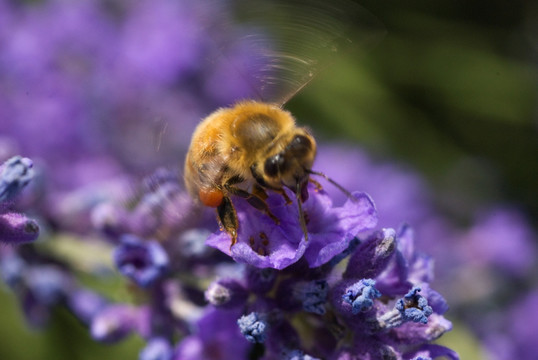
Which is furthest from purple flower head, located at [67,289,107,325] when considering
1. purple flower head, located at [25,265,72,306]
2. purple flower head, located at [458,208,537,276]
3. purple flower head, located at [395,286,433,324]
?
purple flower head, located at [458,208,537,276]

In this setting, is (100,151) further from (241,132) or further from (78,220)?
(241,132)

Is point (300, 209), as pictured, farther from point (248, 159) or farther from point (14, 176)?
point (14, 176)

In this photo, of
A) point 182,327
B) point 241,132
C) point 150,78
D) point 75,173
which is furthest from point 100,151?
point 241,132

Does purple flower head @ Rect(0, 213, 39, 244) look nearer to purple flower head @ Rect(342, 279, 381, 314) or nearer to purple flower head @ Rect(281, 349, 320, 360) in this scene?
purple flower head @ Rect(281, 349, 320, 360)

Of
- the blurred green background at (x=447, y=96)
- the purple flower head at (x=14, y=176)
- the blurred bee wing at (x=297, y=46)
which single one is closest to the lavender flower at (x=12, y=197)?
the purple flower head at (x=14, y=176)

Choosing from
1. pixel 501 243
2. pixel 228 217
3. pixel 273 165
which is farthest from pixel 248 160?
pixel 501 243

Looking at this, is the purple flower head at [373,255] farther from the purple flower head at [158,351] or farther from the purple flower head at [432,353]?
the purple flower head at [158,351]
